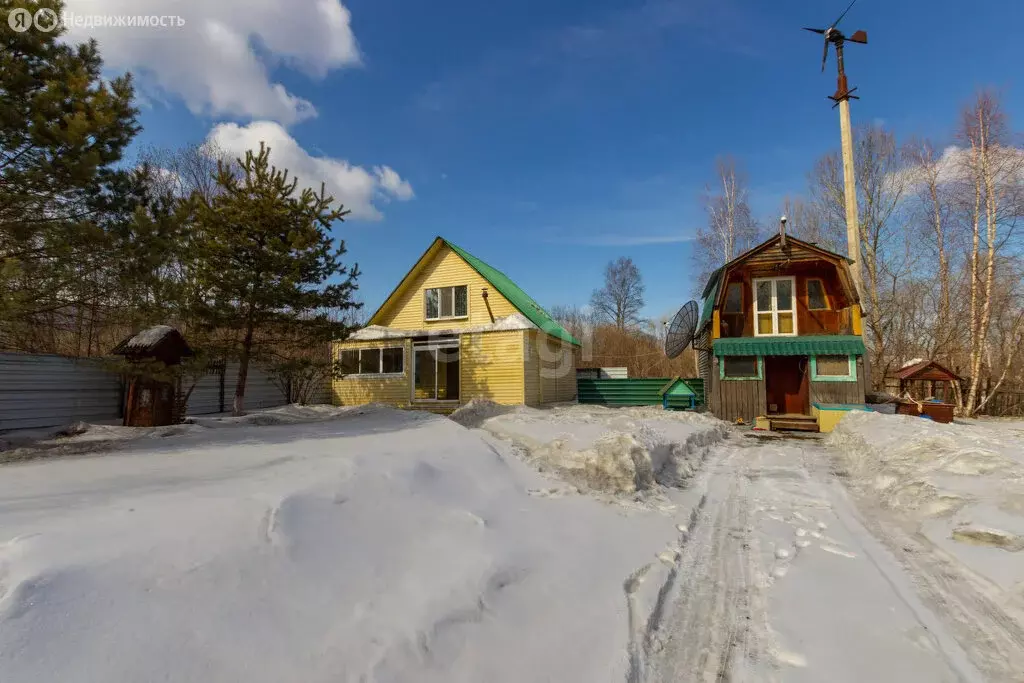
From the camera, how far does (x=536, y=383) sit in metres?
15.5

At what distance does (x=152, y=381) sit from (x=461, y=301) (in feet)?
32.4

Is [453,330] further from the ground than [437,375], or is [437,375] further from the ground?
[453,330]

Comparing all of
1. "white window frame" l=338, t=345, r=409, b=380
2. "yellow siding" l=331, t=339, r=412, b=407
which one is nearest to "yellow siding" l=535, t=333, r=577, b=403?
"yellow siding" l=331, t=339, r=412, b=407

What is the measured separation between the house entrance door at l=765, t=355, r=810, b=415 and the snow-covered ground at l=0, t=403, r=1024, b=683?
930 cm

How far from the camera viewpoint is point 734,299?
48.8ft

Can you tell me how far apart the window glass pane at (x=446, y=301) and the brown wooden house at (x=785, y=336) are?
9.27 meters

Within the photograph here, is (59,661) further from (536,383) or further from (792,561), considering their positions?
(536,383)

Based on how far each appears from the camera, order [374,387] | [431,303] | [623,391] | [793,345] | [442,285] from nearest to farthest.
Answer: [793,345] < [374,387] < [442,285] < [431,303] < [623,391]

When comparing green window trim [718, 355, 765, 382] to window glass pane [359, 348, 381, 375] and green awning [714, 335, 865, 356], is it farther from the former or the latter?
window glass pane [359, 348, 381, 375]

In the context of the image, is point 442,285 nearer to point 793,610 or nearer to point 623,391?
point 623,391

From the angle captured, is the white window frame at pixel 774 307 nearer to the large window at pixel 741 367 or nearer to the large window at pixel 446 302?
the large window at pixel 741 367

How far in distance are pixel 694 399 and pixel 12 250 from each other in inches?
676

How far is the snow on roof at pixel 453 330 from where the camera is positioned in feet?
49.0

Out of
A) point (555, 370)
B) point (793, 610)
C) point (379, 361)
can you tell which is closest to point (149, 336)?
point (379, 361)
